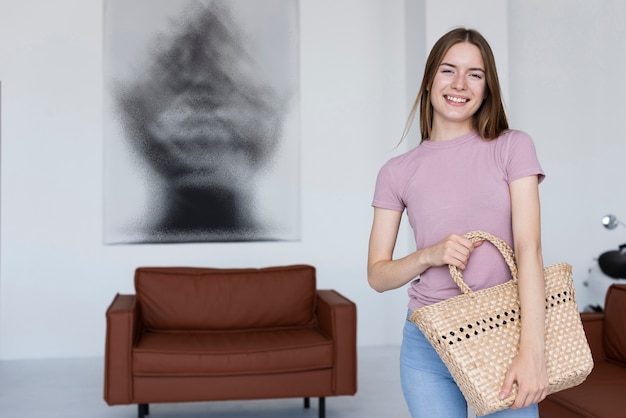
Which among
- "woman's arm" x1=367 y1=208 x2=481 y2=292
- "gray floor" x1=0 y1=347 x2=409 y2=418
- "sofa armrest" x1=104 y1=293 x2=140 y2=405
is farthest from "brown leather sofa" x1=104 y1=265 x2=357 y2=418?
"woman's arm" x1=367 y1=208 x2=481 y2=292

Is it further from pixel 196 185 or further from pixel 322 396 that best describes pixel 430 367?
pixel 196 185

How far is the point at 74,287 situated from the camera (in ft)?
16.8

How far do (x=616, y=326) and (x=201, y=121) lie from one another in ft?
10.7

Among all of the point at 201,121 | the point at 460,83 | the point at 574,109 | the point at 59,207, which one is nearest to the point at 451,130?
the point at 460,83

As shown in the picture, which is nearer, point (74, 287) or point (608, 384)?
point (608, 384)

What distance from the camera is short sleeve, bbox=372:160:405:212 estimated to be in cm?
151

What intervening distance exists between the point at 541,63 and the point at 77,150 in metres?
3.33

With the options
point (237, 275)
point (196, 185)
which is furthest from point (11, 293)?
point (237, 275)

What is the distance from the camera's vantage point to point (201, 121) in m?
5.22

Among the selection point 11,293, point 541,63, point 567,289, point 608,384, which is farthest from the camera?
point 541,63

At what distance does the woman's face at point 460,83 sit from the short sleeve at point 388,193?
0.16 metres

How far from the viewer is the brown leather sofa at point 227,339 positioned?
3.28 metres

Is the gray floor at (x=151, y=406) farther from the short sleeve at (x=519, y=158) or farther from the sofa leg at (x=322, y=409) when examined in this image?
the short sleeve at (x=519, y=158)

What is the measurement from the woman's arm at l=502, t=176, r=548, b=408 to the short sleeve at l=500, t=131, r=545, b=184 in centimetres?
1
